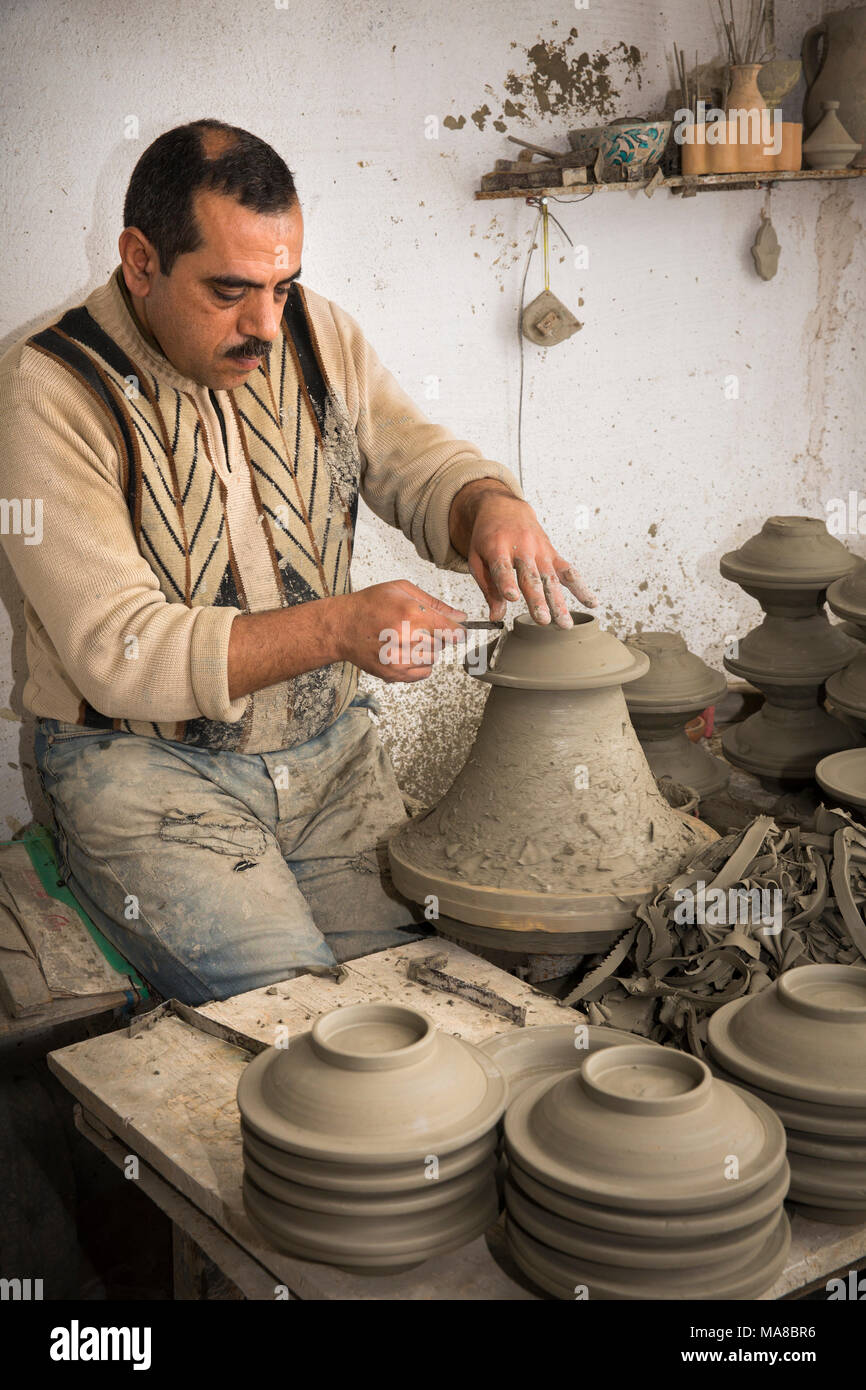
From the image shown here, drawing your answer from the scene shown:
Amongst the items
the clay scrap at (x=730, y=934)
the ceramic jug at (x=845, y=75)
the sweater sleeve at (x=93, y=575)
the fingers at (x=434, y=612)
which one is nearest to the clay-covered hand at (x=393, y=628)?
the fingers at (x=434, y=612)

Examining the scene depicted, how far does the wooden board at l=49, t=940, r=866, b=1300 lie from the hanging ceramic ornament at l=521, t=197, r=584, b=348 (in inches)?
102

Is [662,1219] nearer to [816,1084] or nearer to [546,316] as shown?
[816,1084]

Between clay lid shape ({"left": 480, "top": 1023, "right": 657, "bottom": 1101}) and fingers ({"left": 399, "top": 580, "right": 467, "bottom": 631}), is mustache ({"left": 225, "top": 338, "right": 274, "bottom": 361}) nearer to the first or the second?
fingers ({"left": 399, "top": 580, "right": 467, "bottom": 631})

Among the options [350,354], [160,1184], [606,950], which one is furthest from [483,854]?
[350,354]

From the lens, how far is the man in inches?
97.8

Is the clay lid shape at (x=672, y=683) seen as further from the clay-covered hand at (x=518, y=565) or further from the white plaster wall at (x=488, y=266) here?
the white plaster wall at (x=488, y=266)

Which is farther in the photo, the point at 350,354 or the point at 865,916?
the point at 350,354

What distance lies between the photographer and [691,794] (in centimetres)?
315

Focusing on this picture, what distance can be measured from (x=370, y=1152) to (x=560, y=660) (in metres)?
1.09

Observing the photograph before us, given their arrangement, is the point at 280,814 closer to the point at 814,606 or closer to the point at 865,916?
the point at 865,916

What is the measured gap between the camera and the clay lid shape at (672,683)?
3.45 metres

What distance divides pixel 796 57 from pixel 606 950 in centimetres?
418

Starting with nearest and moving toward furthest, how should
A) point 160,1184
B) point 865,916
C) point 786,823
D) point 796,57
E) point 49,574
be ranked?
point 160,1184 < point 865,916 < point 49,574 < point 786,823 < point 796,57

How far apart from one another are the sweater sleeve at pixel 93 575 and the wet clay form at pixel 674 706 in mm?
1307
